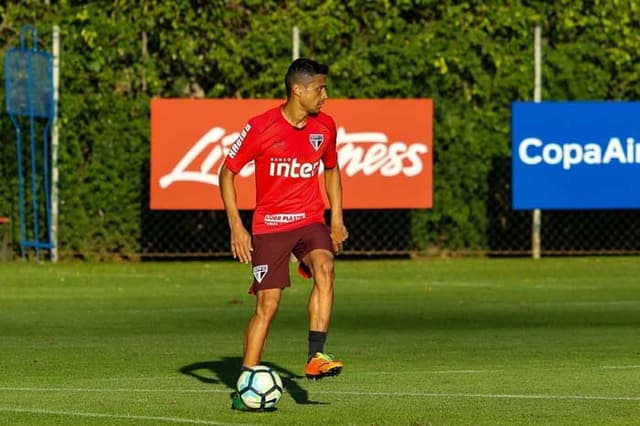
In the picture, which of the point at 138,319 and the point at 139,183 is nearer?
the point at 138,319

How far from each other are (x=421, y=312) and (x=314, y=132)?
703 cm

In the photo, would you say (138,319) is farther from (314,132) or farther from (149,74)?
(149,74)

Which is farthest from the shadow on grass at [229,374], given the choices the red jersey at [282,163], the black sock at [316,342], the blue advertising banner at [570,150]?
the blue advertising banner at [570,150]

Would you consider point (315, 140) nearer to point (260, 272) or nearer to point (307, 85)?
point (307, 85)

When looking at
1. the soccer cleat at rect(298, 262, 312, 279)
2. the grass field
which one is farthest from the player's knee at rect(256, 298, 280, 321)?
the grass field

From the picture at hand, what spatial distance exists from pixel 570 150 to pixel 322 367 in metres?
13.8

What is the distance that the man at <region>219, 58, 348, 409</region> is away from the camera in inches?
403

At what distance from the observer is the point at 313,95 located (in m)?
10.2

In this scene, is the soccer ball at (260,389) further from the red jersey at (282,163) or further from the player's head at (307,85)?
the player's head at (307,85)

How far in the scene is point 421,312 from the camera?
1722 cm

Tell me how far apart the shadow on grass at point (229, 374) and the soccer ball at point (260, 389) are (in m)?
0.54

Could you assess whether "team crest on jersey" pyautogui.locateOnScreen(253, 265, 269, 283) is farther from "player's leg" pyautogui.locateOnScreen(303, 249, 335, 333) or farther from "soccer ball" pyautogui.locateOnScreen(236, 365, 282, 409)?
"soccer ball" pyautogui.locateOnScreen(236, 365, 282, 409)

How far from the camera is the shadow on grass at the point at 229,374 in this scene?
10.7m

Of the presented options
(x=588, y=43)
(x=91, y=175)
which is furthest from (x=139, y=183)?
(x=588, y=43)
